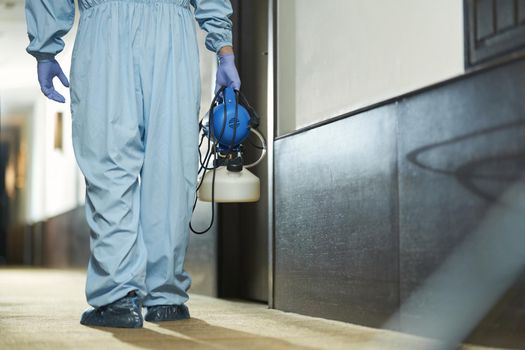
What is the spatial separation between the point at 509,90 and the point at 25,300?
2346 mm

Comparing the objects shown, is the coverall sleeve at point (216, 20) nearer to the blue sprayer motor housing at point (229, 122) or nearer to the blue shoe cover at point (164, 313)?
the blue sprayer motor housing at point (229, 122)

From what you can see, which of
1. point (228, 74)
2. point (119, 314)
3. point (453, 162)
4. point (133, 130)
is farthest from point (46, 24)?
point (453, 162)

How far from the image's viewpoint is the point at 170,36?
2359 mm

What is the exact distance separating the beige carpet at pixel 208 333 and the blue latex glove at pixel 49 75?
682 millimetres

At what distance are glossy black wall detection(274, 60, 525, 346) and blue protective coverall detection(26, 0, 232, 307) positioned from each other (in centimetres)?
38

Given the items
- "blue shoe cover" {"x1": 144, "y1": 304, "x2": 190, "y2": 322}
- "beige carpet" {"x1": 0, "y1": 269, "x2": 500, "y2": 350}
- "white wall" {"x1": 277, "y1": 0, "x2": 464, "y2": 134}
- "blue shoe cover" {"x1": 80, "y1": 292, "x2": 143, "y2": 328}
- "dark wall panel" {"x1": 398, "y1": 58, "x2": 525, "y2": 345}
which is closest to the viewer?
"dark wall panel" {"x1": 398, "y1": 58, "x2": 525, "y2": 345}

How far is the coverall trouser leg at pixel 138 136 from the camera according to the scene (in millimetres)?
2240

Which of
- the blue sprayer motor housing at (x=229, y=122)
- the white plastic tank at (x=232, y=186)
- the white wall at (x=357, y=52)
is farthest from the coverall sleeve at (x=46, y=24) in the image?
the white wall at (x=357, y=52)

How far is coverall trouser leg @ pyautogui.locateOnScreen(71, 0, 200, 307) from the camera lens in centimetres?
224

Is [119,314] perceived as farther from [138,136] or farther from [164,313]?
[138,136]

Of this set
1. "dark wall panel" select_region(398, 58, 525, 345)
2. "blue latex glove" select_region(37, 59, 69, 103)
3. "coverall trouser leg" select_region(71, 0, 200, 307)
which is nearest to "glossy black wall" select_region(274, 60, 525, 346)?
"dark wall panel" select_region(398, 58, 525, 345)

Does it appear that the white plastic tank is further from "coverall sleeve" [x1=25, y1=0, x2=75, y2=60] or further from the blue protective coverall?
"coverall sleeve" [x1=25, y1=0, x2=75, y2=60]

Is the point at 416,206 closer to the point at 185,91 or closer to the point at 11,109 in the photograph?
the point at 185,91

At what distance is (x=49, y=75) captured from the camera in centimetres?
249
